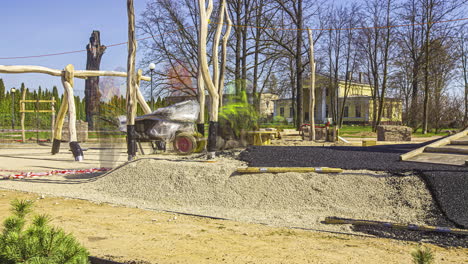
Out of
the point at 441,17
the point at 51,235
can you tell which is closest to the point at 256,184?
the point at 51,235

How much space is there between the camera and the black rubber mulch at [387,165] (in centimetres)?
564

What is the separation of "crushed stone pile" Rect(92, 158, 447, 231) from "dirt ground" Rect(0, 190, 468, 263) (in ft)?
1.85

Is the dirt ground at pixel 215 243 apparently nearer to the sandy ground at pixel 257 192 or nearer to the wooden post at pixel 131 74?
the sandy ground at pixel 257 192

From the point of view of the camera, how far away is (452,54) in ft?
92.7

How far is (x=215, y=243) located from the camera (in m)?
4.55

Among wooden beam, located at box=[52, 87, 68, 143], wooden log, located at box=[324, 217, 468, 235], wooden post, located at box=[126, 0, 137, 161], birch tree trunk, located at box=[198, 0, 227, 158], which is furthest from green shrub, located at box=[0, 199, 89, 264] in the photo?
wooden beam, located at box=[52, 87, 68, 143]

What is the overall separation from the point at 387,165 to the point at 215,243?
13.4 feet

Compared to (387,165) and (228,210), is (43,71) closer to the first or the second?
(228,210)

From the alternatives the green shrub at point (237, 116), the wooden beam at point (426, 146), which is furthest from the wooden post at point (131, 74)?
the wooden beam at point (426, 146)

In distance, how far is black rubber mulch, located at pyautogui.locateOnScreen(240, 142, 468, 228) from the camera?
564cm

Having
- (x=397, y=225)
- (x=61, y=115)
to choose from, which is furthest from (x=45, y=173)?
(x=397, y=225)

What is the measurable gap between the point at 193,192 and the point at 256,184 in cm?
120

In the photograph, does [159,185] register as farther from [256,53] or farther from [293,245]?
[256,53]

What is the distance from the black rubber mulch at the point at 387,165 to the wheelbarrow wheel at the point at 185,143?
6.69 ft
